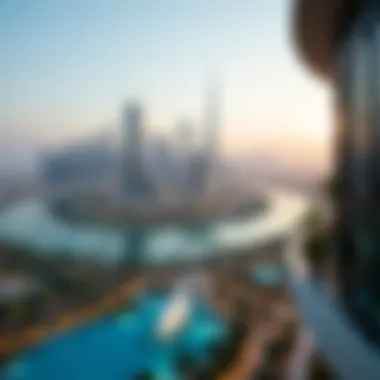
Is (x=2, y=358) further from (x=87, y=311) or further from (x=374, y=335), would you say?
(x=374, y=335)

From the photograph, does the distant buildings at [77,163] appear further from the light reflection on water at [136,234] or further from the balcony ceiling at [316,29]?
the balcony ceiling at [316,29]

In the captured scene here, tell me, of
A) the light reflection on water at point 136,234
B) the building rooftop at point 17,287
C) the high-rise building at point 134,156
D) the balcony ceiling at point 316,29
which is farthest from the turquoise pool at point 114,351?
the balcony ceiling at point 316,29

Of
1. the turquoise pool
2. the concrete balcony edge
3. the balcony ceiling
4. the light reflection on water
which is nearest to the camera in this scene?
the concrete balcony edge

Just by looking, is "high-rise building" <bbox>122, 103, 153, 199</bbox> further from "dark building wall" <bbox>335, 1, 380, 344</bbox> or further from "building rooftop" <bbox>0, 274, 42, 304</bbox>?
"dark building wall" <bbox>335, 1, 380, 344</bbox>

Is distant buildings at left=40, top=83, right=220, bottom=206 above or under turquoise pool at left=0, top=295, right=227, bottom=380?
above

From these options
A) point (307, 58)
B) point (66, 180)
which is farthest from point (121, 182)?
point (307, 58)

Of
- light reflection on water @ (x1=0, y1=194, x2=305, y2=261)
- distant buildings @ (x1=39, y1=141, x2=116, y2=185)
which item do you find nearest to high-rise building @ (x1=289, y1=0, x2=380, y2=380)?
light reflection on water @ (x1=0, y1=194, x2=305, y2=261)

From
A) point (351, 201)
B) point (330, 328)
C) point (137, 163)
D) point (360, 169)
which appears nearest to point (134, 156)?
point (137, 163)

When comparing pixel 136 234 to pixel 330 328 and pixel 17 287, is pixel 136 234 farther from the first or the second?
pixel 330 328
